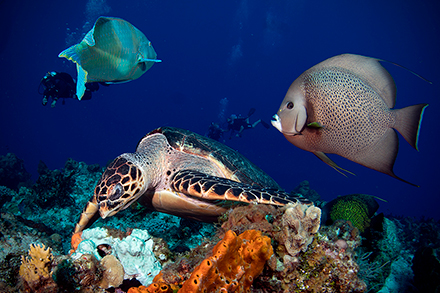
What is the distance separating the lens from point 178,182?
2625 mm

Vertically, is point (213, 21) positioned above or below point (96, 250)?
above

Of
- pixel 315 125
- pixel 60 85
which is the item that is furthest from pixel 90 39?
pixel 60 85

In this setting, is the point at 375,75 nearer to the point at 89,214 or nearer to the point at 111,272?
the point at 111,272

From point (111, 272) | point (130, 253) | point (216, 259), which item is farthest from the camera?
point (130, 253)

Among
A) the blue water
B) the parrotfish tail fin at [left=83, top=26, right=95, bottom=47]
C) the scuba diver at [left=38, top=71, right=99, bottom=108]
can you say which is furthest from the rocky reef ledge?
the blue water

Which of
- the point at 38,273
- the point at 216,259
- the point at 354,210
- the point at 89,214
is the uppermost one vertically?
the point at 216,259

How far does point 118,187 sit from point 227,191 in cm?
135

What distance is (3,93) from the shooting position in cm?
6469

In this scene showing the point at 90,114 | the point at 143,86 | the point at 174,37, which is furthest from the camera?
the point at 90,114

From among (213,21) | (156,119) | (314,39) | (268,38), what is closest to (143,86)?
(156,119)

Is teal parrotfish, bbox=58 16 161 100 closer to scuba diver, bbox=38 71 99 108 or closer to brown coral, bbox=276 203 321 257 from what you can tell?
brown coral, bbox=276 203 321 257

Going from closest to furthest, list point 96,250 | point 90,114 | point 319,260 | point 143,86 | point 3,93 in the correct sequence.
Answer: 1. point 319,260
2. point 96,250
3. point 3,93
4. point 143,86
5. point 90,114

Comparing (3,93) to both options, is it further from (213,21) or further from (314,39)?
(314,39)

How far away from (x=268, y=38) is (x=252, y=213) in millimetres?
78528
